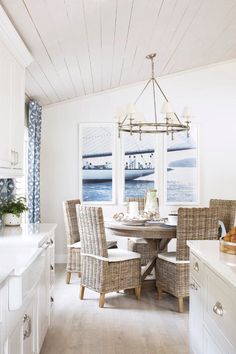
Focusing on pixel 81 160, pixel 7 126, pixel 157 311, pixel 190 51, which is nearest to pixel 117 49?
pixel 190 51

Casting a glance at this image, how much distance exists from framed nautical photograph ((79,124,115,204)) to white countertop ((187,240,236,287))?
3.65 metres

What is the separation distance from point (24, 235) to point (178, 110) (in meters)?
3.83

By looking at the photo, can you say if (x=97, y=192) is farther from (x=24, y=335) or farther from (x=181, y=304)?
(x=24, y=335)

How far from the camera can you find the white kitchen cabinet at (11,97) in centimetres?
274

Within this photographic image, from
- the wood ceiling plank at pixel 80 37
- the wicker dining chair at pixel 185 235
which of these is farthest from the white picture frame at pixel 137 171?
the wicker dining chair at pixel 185 235

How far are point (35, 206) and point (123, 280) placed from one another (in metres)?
1.82

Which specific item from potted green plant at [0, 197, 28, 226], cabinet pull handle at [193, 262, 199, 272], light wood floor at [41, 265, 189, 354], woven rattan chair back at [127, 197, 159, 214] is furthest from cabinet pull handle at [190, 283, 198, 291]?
woven rattan chair back at [127, 197, 159, 214]

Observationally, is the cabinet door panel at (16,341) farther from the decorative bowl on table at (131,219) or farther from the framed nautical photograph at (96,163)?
the framed nautical photograph at (96,163)

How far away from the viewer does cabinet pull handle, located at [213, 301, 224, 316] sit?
176 cm

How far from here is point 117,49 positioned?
13.7ft

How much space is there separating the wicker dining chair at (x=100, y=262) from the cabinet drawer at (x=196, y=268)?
164cm

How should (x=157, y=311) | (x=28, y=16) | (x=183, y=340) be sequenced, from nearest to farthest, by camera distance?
(x=28, y=16)
(x=183, y=340)
(x=157, y=311)

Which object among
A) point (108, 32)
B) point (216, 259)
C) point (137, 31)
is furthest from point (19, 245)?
point (137, 31)

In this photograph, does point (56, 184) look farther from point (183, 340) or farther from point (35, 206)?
point (183, 340)
